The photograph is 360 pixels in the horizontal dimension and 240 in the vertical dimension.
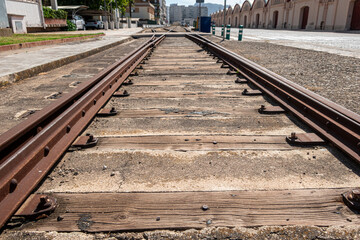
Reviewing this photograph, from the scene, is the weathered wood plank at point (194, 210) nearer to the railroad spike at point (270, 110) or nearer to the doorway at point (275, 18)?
the railroad spike at point (270, 110)

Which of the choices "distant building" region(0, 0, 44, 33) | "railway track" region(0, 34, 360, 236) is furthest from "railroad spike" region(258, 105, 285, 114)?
"distant building" region(0, 0, 44, 33)

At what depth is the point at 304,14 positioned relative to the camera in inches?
1476

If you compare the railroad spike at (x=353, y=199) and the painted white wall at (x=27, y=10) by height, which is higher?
the painted white wall at (x=27, y=10)

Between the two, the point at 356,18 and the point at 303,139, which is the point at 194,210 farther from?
the point at 356,18

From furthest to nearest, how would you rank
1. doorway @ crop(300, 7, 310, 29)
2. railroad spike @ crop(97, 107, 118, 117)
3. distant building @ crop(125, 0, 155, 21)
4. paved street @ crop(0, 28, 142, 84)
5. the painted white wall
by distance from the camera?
distant building @ crop(125, 0, 155, 21) < doorway @ crop(300, 7, 310, 29) < the painted white wall < paved street @ crop(0, 28, 142, 84) < railroad spike @ crop(97, 107, 118, 117)

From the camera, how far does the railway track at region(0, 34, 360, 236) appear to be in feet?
4.41

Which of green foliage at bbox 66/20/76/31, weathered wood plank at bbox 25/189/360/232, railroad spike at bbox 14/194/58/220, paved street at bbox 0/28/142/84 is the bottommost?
weathered wood plank at bbox 25/189/360/232

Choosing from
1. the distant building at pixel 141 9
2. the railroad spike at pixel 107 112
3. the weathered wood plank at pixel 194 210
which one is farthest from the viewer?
the distant building at pixel 141 9

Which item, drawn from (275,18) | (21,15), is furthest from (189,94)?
(275,18)

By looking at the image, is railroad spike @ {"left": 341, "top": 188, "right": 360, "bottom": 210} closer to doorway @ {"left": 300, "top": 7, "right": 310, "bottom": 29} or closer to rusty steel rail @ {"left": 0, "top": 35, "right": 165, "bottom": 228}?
rusty steel rail @ {"left": 0, "top": 35, "right": 165, "bottom": 228}

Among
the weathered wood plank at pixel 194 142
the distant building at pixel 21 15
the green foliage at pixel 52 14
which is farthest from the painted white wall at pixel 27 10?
the weathered wood plank at pixel 194 142

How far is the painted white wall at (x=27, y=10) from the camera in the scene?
19186 mm

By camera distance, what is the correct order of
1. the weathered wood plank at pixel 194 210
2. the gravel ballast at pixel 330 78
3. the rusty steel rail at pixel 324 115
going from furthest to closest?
the gravel ballast at pixel 330 78
the rusty steel rail at pixel 324 115
the weathered wood plank at pixel 194 210

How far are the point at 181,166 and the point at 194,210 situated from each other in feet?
1.47
